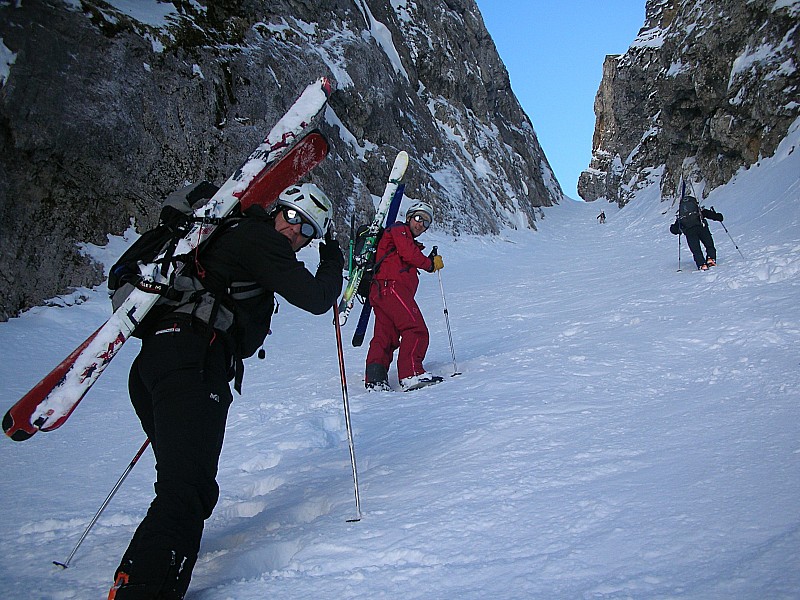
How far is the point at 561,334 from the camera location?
687 centimetres

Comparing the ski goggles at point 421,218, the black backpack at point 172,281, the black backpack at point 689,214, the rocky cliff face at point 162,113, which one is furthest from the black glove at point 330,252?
the black backpack at point 689,214

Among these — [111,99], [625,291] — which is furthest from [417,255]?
[111,99]

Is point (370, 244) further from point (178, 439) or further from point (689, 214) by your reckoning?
point (689, 214)

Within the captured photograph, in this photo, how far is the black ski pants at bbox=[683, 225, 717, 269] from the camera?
1026cm

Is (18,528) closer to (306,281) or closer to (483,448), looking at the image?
(306,281)

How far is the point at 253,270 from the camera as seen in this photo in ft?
8.71

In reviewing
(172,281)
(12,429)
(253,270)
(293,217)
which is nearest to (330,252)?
(293,217)

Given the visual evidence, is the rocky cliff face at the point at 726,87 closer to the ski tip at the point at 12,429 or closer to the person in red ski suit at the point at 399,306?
the person in red ski suit at the point at 399,306

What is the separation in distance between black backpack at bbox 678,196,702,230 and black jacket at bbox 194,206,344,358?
9.85 meters

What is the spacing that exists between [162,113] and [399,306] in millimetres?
10394

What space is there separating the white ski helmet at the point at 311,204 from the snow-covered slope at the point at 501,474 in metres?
1.56

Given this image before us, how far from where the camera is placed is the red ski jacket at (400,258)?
591 cm

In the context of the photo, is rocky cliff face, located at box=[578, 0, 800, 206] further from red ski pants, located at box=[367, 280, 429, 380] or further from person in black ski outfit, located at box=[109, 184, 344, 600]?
person in black ski outfit, located at box=[109, 184, 344, 600]

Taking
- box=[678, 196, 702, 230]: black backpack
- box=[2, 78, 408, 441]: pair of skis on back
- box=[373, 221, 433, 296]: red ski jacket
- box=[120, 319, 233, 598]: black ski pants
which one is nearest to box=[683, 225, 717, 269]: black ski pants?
box=[678, 196, 702, 230]: black backpack
